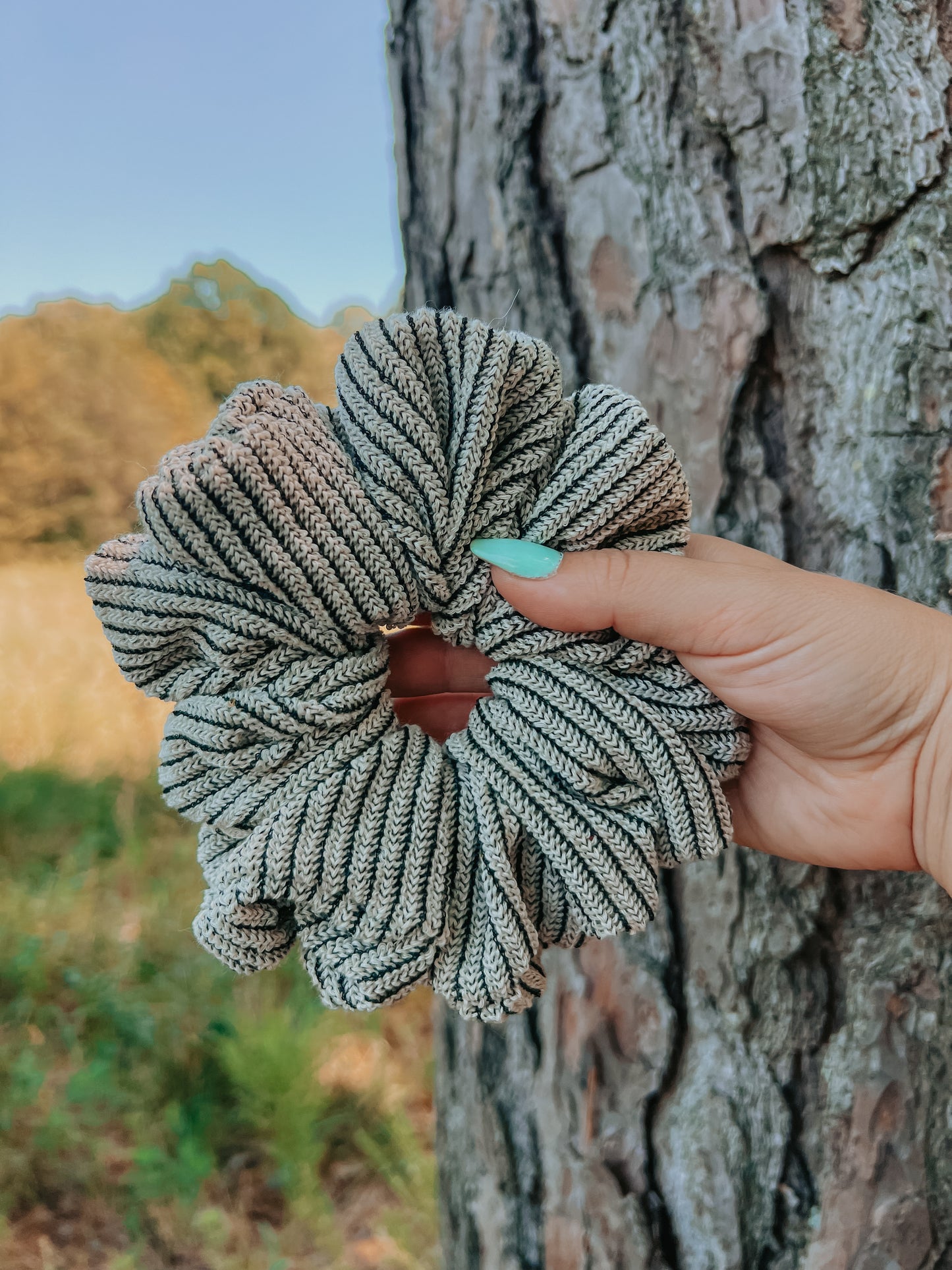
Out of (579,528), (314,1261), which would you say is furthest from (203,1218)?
(579,528)

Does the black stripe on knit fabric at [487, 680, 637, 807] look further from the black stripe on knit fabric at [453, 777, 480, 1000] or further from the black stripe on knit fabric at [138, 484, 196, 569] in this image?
the black stripe on knit fabric at [138, 484, 196, 569]

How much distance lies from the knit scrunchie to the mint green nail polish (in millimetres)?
10

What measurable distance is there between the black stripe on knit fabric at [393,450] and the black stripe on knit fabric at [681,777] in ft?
0.50

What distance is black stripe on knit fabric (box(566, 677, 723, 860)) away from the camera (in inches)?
18.9

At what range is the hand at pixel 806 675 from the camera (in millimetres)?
490

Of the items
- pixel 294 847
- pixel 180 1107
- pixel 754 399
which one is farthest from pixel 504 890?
pixel 180 1107

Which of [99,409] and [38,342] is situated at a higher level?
[38,342]

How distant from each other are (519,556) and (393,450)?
97mm

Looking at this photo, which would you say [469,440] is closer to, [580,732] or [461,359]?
[461,359]

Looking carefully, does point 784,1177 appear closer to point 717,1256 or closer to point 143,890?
point 717,1256

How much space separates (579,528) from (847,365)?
389mm

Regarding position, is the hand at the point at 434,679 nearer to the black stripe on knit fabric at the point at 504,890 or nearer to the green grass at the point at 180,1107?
the black stripe on knit fabric at the point at 504,890

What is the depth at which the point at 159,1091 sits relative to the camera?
137 cm

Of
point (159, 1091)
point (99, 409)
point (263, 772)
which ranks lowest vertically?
point (159, 1091)
